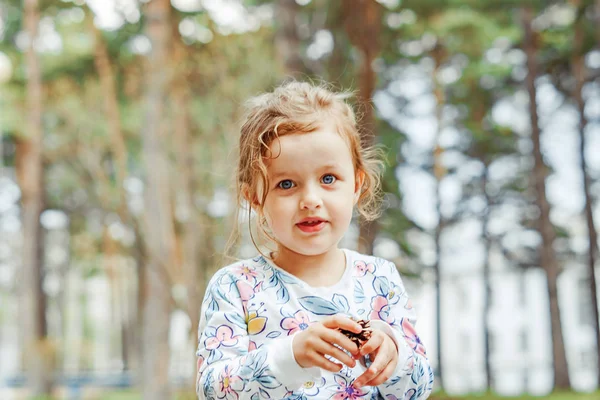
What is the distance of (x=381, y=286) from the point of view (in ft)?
4.78

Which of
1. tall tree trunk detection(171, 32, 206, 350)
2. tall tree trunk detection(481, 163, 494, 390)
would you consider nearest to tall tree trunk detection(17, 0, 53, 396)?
tall tree trunk detection(171, 32, 206, 350)

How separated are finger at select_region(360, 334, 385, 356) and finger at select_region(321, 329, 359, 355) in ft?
0.08

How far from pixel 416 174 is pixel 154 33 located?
6.39 meters

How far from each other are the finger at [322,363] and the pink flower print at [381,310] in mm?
237

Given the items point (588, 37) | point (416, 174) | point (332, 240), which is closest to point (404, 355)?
point (332, 240)

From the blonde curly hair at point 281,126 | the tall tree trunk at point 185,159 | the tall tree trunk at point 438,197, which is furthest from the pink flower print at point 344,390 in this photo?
the tall tree trunk at point 438,197

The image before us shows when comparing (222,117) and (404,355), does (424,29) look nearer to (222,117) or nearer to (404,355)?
(222,117)

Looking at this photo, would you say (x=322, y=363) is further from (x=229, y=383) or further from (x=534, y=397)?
(x=534, y=397)

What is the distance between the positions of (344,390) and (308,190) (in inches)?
13.7

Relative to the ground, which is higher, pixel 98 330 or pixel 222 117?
pixel 222 117

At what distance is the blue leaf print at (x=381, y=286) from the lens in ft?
4.75

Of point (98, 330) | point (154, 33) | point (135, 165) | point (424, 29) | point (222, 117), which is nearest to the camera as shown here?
point (222, 117)

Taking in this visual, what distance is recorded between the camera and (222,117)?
9.20 metres

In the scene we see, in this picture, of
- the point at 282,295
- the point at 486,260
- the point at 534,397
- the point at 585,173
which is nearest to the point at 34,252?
the point at 486,260
